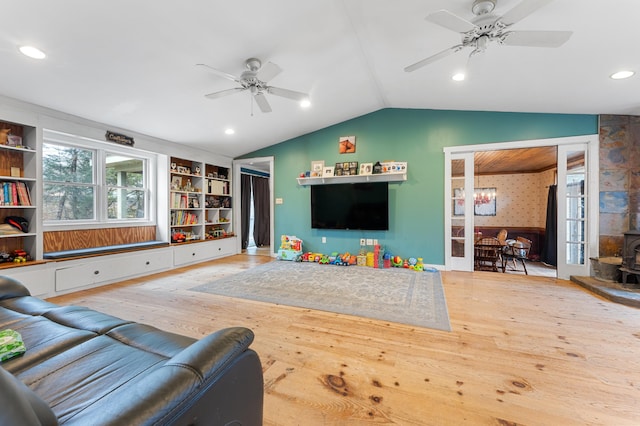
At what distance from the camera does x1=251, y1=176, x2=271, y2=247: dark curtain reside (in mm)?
7432

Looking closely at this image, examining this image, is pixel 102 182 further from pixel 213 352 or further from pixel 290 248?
pixel 213 352

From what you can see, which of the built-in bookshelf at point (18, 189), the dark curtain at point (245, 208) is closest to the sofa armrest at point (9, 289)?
the built-in bookshelf at point (18, 189)

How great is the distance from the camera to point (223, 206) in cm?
609

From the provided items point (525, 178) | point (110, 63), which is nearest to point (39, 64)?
point (110, 63)

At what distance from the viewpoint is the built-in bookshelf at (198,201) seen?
16.6 feet

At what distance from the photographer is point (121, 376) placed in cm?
102

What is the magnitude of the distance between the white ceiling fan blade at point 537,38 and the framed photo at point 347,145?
3106 mm

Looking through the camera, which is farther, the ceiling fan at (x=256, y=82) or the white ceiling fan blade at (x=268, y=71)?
the ceiling fan at (x=256, y=82)

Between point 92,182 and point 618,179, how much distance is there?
767 cm

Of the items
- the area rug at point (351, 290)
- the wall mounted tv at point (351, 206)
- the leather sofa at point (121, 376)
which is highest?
the wall mounted tv at point (351, 206)

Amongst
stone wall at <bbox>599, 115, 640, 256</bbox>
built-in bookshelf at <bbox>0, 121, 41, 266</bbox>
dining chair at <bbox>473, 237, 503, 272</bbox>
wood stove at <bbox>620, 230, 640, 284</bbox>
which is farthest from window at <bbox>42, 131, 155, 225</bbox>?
stone wall at <bbox>599, 115, 640, 256</bbox>

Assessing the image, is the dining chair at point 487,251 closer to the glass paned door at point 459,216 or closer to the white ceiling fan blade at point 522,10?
the glass paned door at point 459,216

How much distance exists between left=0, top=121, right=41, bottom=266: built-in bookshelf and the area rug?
6.73ft

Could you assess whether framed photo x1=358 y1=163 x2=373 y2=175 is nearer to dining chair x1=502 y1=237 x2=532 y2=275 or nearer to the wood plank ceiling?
the wood plank ceiling
